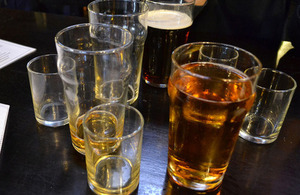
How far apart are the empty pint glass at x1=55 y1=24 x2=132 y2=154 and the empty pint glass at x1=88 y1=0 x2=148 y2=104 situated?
0.23ft

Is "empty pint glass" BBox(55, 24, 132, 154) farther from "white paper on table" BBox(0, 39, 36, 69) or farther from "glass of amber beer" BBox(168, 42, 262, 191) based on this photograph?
"white paper on table" BBox(0, 39, 36, 69)

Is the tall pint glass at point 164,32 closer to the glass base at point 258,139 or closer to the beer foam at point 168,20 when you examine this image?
the beer foam at point 168,20

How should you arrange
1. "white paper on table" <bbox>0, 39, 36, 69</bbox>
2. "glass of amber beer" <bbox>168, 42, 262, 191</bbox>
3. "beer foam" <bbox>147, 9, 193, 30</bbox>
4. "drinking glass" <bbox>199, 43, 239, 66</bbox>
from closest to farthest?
"glass of amber beer" <bbox>168, 42, 262, 191</bbox>, "drinking glass" <bbox>199, 43, 239, 66</bbox>, "beer foam" <bbox>147, 9, 193, 30</bbox>, "white paper on table" <bbox>0, 39, 36, 69</bbox>

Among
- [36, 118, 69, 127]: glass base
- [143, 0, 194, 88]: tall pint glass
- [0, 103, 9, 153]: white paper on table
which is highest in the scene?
[143, 0, 194, 88]: tall pint glass

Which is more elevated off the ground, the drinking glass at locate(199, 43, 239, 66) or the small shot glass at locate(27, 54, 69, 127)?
the drinking glass at locate(199, 43, 239, 66)

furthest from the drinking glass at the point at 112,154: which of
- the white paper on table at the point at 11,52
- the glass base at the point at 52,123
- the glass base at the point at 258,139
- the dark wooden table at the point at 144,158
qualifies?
the white paper on table at the point at 11,52

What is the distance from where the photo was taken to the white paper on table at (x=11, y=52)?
0.92 m

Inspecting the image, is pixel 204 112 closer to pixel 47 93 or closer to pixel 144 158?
pixel 144 158

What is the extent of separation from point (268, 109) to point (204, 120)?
32 centimetres

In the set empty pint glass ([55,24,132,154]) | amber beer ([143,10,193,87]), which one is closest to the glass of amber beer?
empty pint glass ([55,24,132,154])

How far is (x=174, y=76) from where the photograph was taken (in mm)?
503

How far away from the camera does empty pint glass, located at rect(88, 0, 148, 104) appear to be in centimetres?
67

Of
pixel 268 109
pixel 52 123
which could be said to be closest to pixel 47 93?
pixel 52 123

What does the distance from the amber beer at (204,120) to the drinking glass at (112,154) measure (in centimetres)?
7
